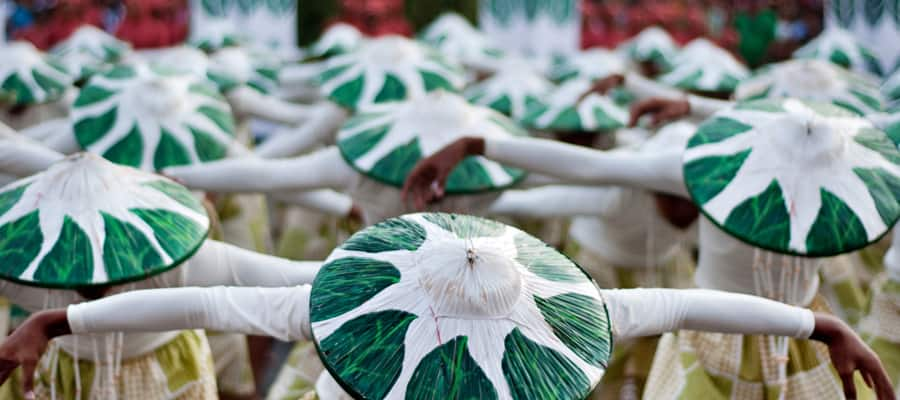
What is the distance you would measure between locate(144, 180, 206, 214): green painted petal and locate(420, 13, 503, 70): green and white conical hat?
373 cm

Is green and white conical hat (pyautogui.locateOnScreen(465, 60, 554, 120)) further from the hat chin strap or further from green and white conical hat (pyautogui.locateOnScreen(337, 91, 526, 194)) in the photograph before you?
the hat chin strap

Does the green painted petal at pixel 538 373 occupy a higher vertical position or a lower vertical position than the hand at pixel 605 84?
higher

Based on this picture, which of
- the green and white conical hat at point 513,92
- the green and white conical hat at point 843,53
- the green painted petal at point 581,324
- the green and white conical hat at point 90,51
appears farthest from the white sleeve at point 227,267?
the green and white conical hat at point 843,53

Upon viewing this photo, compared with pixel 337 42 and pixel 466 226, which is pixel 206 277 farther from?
pixel 337 42

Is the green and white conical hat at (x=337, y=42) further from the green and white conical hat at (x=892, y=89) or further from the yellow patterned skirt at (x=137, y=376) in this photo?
the yellow patterned skirt at (x=137, y=376)

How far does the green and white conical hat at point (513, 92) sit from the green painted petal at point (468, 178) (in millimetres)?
1609

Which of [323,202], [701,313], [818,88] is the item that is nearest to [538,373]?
[701,313]

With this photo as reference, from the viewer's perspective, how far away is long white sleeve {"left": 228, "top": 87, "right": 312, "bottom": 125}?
13.7 ft

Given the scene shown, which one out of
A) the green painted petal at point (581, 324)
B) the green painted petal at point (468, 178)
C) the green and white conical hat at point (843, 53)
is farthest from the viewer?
the green and white conical hat at point (843, 53)

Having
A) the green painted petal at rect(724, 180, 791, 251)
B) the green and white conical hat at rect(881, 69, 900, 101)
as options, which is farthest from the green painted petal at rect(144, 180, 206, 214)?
the green and white conical hat at rect(881, 69, 900, 101)

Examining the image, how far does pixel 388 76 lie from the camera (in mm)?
3834

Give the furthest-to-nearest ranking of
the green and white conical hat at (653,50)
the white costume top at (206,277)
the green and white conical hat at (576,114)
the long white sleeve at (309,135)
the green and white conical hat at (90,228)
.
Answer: the green and white conical hat at (653,50)
the green and white conical hat at (576,114)
the long white sleeve at (309,135)
the white costume top at (206,277)
the green and white conical hat at (90,228)

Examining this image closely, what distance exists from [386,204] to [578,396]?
1331mm

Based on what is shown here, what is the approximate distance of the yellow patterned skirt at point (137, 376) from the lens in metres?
2.09
